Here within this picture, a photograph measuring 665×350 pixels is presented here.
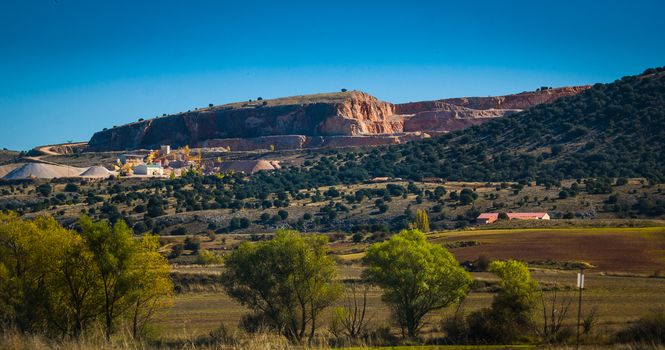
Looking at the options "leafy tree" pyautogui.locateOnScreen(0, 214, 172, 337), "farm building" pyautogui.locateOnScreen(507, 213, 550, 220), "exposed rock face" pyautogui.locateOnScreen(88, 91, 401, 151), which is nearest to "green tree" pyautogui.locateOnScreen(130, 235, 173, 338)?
"leafy tree" pyautogui.locateOnScreen(0, 214, 172, 337)

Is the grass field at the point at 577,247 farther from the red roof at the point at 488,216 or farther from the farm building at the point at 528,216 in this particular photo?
the red roof at the point at 488,216

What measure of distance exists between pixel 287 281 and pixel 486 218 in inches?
1442

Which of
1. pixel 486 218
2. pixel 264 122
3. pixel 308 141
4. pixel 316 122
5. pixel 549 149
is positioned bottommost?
pixel 486 218

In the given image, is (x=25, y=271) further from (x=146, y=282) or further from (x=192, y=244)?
(x=192, y=244)

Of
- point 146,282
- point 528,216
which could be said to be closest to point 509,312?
point 146,282

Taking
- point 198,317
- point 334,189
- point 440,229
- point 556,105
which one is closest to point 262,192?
point 334,189

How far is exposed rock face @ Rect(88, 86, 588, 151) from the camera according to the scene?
13825 centimetres

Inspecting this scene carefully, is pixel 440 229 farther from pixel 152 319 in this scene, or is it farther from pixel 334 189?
pixel 152 319

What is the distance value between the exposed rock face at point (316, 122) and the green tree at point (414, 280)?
333 feet

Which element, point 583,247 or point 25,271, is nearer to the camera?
point 25,271

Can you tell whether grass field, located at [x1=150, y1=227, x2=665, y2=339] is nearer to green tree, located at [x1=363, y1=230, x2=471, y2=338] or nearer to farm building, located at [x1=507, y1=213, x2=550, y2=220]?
green tree, located at [x1=363, y1=230, x2=471, y2=338]

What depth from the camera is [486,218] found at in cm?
6194

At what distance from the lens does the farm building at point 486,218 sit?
61.4 meters

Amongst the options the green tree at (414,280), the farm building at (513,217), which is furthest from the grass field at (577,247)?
the green tree at (414,280)
